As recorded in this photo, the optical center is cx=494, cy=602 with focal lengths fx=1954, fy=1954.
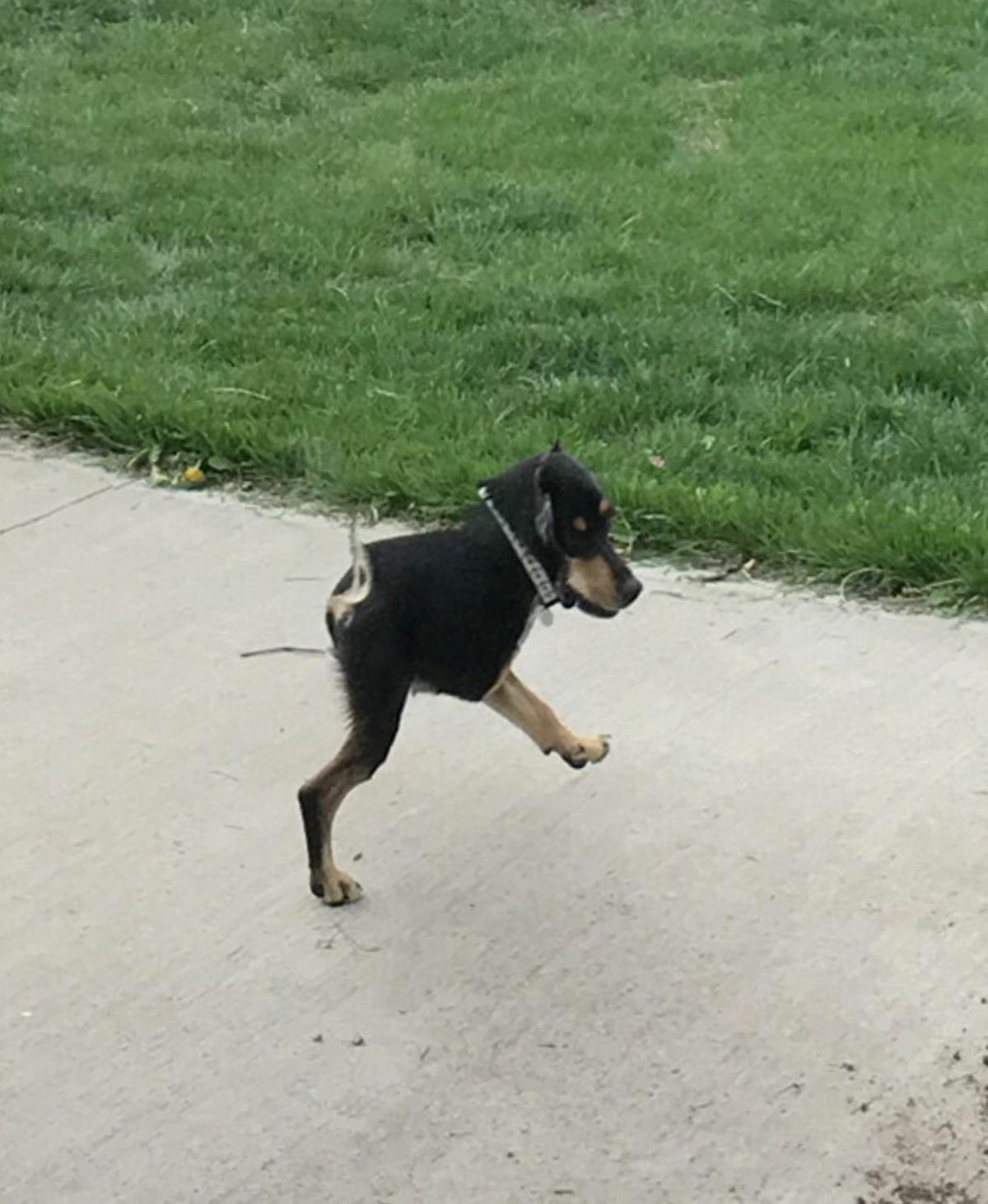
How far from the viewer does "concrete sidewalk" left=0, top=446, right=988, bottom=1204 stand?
2.79 metres

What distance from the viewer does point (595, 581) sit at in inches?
125

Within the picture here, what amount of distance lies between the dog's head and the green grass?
134cm

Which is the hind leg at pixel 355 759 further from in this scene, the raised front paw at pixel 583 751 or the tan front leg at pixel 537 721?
the raised front paw at pixel 583 751

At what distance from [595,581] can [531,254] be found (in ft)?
12.3

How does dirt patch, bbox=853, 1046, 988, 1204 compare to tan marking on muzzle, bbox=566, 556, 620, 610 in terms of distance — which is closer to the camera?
dirt patch, bbox=853, 1046, 988, 1204

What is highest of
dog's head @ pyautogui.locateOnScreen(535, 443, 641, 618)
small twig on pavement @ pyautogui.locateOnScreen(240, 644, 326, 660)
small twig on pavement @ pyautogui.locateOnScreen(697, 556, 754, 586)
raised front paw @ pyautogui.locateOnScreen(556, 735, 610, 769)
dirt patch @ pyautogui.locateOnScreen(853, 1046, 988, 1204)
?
dog's head @ pyautogui.locateOnScreen(535, 443, 641, 618)

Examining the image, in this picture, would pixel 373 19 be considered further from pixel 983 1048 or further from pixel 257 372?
pixel 983 1048

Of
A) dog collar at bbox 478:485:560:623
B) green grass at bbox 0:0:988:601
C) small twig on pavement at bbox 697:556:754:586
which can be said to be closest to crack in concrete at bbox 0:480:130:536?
green grass at bbox 0:0:988:601

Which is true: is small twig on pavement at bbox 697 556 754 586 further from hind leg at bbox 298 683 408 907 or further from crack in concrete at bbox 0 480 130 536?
crack in concrete at bbox 0 480 130 536

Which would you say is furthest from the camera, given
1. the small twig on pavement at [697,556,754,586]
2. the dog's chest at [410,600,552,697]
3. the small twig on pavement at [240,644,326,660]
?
the small twig on pavement at [697,556,754,586]

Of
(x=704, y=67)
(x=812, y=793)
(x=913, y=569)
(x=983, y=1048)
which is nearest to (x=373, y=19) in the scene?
(x=704, y=67)

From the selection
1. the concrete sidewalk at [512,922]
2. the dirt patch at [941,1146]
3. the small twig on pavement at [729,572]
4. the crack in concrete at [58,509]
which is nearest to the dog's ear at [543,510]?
the concrete sidewalk at [512,922]

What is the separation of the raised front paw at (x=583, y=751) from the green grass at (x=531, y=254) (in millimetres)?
1045

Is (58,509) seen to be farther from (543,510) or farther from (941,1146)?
(941,1146)
